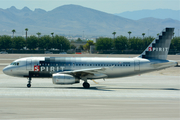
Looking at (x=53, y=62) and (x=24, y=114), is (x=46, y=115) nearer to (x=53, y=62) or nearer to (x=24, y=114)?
(x=24, y=114)

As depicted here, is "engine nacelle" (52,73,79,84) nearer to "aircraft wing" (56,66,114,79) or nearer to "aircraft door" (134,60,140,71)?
"aircraft wing" (56,66,114,79)

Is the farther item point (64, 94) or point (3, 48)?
point (3, 48)

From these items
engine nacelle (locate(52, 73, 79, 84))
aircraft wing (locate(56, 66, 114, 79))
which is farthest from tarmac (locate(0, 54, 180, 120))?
aircraft wing (locate(56, 66, 114, 79))

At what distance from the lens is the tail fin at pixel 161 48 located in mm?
33312

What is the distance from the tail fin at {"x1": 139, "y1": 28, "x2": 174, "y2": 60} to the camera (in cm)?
3331

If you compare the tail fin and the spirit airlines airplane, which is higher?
the tail fin

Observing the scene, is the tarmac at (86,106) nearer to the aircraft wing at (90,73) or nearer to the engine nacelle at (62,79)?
the engine nacelle at (62,79)

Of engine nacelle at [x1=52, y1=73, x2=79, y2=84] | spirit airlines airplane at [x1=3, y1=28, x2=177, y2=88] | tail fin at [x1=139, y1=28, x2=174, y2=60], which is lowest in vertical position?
engine nacelle at [x1=52, y1=73, x2=79, y2=84]

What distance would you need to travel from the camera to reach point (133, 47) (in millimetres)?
157750

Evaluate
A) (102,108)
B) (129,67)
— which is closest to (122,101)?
(102,108)

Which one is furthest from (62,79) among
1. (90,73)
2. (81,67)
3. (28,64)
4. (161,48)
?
(161,48)

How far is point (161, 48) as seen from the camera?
33.5 meters

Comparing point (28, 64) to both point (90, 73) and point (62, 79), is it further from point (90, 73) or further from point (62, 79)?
point (90, 73)

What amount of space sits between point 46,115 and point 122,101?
772cm
